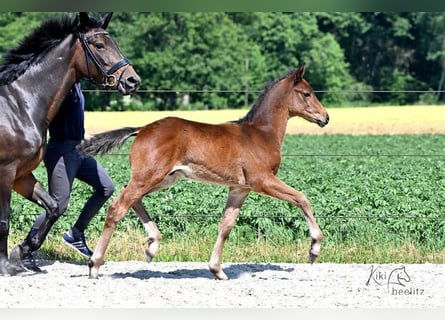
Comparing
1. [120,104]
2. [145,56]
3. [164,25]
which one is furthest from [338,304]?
[164,25]

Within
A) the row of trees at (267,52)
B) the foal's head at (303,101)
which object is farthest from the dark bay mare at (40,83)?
the row of trees at (267,52)

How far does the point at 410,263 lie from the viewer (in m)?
9.66

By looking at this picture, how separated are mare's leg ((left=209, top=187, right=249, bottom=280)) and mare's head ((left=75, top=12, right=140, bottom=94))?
53.8 inches

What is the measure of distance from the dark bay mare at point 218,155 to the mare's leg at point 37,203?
62cm

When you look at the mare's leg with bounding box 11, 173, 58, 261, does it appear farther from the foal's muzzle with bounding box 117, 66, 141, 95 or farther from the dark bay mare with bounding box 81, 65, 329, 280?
the foal's muzzle with bounding box 117, 66, 141, 95

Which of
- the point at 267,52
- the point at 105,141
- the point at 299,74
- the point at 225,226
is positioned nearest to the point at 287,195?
the point at 225,226

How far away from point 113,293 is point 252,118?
87.5 inches

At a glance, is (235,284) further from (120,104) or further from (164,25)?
(164,25)

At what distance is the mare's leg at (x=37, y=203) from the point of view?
8484 mm

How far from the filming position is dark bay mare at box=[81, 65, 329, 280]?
26.2 ft

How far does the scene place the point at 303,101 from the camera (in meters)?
8.73

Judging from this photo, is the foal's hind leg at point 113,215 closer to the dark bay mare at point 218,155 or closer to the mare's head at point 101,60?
the dark bay mare at point 218,155

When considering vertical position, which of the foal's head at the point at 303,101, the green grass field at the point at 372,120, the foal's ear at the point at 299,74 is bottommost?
the green grass field at the point at 372,120

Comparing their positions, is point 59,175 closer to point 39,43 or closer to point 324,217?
point 39,43
